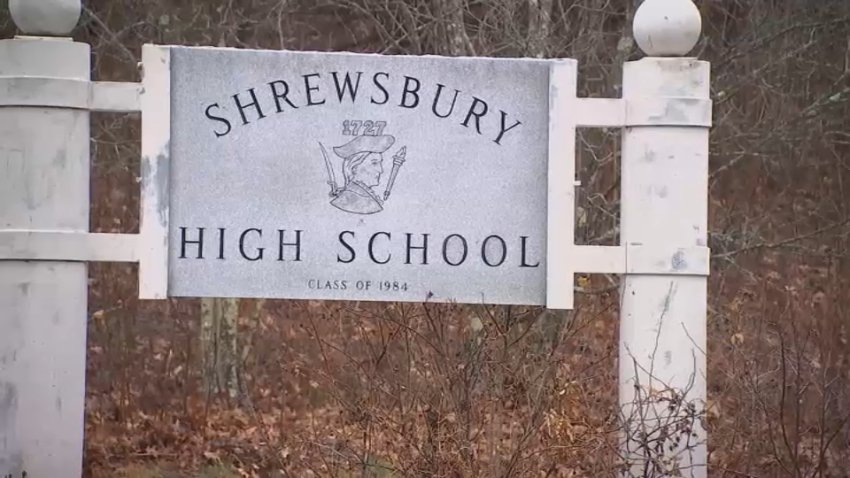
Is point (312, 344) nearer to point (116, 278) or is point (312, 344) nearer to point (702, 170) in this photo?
point (116, 278)

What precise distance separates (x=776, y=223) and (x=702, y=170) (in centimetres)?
678

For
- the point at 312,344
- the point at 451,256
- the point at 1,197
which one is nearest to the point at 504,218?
the point at 451,256

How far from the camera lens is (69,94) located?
6.02 meters

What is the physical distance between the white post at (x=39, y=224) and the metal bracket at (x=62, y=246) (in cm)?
4

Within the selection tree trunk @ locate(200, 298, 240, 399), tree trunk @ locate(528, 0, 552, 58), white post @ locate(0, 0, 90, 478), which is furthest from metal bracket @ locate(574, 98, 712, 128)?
tree trunk @ locate(200, 298, 240, 399)

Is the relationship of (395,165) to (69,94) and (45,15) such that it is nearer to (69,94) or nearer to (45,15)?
(69,94)

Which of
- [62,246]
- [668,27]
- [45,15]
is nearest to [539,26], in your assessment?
[668,27]

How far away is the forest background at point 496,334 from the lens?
232 inches

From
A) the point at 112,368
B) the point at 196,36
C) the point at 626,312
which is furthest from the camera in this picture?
the point at 196,36

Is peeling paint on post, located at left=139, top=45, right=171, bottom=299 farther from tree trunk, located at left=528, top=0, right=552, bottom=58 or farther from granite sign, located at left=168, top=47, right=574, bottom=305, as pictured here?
tree trunk, located at left=528, top=0, right=552, bottom=58

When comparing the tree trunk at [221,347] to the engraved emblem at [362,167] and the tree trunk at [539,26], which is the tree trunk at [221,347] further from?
the engraved emblem at [362,167]

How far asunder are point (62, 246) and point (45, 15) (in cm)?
97

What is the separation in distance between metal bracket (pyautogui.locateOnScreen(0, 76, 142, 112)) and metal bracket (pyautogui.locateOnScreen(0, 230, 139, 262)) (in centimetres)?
53

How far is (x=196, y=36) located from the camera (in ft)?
36.5
